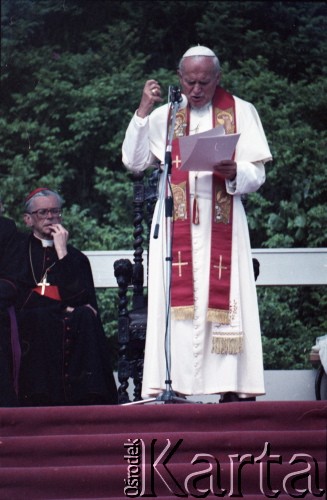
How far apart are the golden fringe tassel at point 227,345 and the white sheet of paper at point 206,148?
99 cm

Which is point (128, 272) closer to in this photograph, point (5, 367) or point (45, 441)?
point (5, 367)

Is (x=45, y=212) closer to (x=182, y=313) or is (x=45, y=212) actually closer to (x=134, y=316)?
(x=134, y=316)

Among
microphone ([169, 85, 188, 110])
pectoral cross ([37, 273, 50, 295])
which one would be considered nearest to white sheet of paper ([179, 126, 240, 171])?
microphone ([169, 85, 188, 110])

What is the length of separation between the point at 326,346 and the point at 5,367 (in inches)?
93.1

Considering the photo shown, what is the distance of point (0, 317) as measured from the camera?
7031 mm

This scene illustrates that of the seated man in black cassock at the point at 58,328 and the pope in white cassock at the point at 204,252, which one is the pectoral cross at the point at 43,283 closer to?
the seated man in black cassock at the point at 58,328

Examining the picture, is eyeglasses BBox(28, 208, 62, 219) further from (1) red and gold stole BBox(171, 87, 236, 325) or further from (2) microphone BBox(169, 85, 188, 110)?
(2) microphone BBox(169, 85, 188, 110)

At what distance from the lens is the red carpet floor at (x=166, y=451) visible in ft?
17.0

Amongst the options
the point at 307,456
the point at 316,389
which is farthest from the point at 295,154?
the point at 307,456

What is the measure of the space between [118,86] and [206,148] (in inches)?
167

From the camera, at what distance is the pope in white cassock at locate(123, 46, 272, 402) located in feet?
21.5

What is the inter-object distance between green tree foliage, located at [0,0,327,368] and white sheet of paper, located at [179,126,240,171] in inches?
142

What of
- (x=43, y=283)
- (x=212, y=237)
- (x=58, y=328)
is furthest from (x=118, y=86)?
(x=212, y=237)

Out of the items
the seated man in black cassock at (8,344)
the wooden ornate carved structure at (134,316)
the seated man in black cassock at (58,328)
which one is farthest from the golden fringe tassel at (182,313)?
the seated man in black cassock at (8,344)
